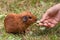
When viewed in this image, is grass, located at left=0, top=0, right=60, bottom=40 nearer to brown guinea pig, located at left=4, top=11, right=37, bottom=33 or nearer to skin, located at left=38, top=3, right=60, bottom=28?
brown guinea pig, located at left=4, top=11, right=37, bottom=33

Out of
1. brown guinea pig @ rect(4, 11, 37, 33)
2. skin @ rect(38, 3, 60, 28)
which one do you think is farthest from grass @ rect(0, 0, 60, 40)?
skin @ rect(38, 3, 60, 28)

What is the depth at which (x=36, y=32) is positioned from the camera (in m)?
5.75

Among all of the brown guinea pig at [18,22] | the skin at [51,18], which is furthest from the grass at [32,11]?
the skin at [51,18]

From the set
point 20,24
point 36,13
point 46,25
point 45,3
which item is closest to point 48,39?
point 46,25

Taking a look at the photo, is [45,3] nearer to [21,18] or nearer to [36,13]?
[36,13]

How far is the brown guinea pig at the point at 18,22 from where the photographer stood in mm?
5641

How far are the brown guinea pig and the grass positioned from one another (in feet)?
0.40

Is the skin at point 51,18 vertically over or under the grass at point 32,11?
over

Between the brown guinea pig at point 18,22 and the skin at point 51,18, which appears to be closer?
the skin at point 51,18

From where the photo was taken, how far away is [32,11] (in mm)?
6617

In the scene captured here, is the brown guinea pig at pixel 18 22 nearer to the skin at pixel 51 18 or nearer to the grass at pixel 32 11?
the grass at pixel 32 11

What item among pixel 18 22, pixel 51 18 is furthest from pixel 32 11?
pixel 51 18

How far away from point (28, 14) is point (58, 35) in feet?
2.38

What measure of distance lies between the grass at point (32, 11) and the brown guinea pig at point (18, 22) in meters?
0.12
